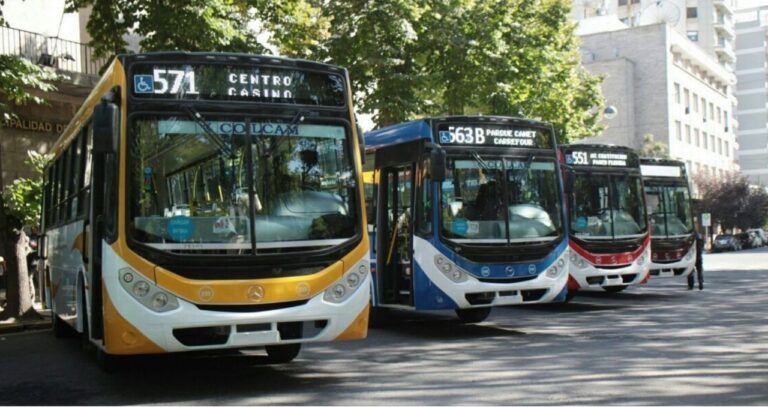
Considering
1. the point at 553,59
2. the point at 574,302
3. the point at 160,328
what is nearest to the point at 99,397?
the point at 160,328

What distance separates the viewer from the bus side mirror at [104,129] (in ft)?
24.1

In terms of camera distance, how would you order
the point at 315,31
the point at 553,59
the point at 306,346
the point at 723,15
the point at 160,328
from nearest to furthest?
the point at 160,328 → the point at 306,346 → the point at 315,31 → the point at 553,59 → the point at 723,15

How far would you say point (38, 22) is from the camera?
2188 centimetres

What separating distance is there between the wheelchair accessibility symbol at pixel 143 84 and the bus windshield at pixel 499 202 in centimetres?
493

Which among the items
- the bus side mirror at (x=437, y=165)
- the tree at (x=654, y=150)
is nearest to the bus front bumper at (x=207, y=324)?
the bus side mirror at (x=437, y=165)

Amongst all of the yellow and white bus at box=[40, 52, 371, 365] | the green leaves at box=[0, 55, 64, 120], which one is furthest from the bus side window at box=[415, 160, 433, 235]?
the green leaves at box=[0, 55, 64, 120]

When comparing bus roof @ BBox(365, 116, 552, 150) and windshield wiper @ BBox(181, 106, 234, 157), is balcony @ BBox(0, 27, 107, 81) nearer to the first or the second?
bus roof @ BBox(365, 116, 552, 150)

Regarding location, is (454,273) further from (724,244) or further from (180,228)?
(724,244)

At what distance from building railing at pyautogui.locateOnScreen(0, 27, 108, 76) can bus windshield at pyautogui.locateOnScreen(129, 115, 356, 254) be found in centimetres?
1307

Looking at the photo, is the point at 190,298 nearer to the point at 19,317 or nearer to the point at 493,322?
the point at 493,322

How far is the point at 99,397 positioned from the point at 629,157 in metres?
11.7

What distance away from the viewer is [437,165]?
11.2 m

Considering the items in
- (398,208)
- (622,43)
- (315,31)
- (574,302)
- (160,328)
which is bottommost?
(574,302)

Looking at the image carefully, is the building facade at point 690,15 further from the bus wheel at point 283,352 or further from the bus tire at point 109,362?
the bus tire at point 109,362
